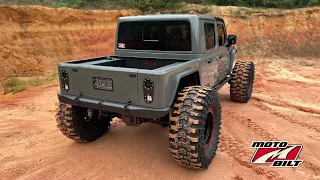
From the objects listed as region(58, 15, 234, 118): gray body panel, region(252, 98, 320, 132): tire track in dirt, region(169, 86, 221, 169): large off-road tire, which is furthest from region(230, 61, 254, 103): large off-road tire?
region(169, 86, 221, 169): large off-road tire

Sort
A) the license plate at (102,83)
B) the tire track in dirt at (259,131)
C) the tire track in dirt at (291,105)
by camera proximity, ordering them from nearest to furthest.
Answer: the license plate at (102,83)
the tire track in dirt at (259,131)
the tire track in dirt at (291,105)

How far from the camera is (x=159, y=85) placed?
300 cm

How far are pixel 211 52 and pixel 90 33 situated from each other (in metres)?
9.20

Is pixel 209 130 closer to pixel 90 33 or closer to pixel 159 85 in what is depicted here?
pixel 159 85

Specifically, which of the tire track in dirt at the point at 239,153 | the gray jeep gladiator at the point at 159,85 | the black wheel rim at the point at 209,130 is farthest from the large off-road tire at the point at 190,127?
the tire track in dirt at the point at 239,153

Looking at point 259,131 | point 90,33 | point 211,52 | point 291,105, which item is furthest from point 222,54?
point 90,33

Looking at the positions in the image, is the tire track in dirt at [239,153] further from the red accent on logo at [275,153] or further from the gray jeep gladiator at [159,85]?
the gray jeep gladiator at [159,85]

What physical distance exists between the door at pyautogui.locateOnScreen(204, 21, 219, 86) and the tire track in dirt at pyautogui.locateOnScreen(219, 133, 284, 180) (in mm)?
1019

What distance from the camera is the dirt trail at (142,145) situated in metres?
3.47

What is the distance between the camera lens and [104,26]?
42.7ft

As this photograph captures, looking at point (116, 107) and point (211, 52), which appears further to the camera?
point (211, 52)

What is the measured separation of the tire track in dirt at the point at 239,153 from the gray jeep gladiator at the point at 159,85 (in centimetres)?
41

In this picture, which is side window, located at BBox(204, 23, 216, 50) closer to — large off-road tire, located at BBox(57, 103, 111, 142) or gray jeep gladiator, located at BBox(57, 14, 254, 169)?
gray jeep gladiator, located at BBox(57, 14, 254, 169)

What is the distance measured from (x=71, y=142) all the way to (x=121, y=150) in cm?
93
